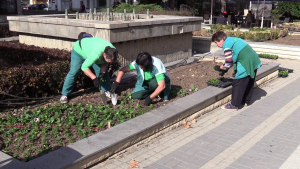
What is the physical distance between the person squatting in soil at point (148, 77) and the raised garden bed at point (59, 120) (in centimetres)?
18

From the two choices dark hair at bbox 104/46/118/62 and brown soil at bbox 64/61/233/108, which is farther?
brown soil at bbox 64/61/233/108

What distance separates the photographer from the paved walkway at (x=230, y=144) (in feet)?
13.5

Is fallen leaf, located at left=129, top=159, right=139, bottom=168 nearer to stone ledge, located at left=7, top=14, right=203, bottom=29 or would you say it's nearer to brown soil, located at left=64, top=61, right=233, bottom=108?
brown soil, located at left=64, top=61, right=233, bottom=108

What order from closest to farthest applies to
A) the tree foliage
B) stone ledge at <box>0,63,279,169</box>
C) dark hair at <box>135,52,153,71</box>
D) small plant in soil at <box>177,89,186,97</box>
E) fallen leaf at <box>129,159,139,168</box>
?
stone ledge at <box>0,63,279,169</box>
fallen leaf at <box>129,159,139,168</box>
dark hair at <box>135,52,153,71</box>
small plant in soil at <box>177,89,186,97</box>
the tree foliage

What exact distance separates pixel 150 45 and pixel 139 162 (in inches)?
196

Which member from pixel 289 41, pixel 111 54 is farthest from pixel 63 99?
pixel 289 41

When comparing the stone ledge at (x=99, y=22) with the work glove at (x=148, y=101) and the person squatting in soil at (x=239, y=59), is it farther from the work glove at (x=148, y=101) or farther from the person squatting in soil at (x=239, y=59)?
the person squatting in soil at (x=239, y=59)

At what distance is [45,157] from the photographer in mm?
3559

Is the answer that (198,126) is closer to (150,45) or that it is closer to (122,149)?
(122,149)

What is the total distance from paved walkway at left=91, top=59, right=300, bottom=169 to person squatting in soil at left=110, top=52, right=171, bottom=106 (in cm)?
75

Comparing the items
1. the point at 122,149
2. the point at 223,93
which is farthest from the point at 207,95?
the point at 122,149

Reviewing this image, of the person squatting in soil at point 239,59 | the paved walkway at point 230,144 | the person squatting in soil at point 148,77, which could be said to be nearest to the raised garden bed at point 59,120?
the person squatting in soil at point 148,77

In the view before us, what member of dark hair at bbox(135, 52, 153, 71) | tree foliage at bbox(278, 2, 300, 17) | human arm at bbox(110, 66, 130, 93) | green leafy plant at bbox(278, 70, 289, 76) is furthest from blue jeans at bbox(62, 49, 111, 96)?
tree foliage at bbox(278, 2, 300, 17)

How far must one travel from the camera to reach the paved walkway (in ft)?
13.5
